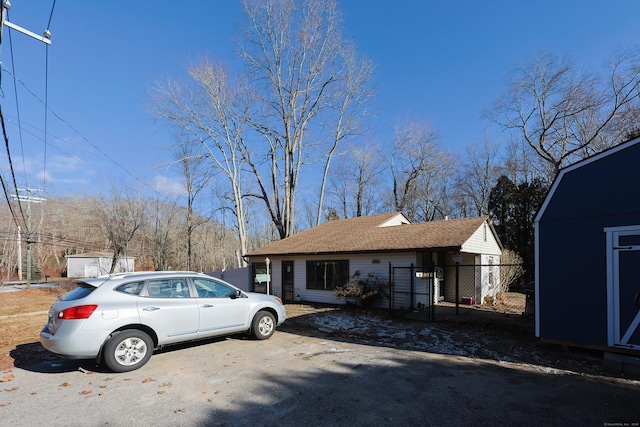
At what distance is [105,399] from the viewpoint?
4293mm

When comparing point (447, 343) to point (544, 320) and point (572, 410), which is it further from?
point (572, 410)

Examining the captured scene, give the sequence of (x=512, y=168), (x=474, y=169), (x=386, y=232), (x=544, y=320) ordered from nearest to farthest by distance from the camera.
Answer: (x=544, y=320), (x=386, y=232), (x=512, y=168), (x=474, y=169)

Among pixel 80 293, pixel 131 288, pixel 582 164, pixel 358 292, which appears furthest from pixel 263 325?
pixel 582 164

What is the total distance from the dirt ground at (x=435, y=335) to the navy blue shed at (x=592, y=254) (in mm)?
523

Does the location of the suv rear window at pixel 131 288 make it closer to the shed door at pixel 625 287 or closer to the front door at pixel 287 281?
the shed door at pixel 625 287

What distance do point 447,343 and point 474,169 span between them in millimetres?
31480

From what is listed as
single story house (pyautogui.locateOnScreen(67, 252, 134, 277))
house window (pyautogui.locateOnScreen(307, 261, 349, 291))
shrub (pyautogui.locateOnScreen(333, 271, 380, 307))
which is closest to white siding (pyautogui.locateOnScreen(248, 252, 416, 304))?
house window (pyautogui.locateOnScreen(307, 261, 349, 291))

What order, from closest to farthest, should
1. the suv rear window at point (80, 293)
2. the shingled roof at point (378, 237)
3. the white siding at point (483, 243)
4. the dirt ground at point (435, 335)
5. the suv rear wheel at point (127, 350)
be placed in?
the suv rear wheel at point (127, 350) < the suv rear window at point (80, 293) < the dirt ground at point (435, 335) < the shingled roof at point (378, 237) < the white siding at point (483, 243)

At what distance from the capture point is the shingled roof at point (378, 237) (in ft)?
42.7

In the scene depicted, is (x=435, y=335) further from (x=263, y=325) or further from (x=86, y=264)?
(x=86, y=264)

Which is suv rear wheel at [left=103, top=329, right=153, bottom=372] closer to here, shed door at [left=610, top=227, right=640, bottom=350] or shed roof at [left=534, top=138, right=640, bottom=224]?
shed roof at [left=534, top=138, right=640, bottom=224]

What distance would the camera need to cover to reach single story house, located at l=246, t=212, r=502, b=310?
13.0 metres

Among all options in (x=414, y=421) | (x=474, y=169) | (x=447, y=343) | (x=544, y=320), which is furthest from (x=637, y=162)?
(x=474, y=169)

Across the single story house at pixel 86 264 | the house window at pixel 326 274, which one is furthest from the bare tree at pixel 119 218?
the house window at pixel 326 274
